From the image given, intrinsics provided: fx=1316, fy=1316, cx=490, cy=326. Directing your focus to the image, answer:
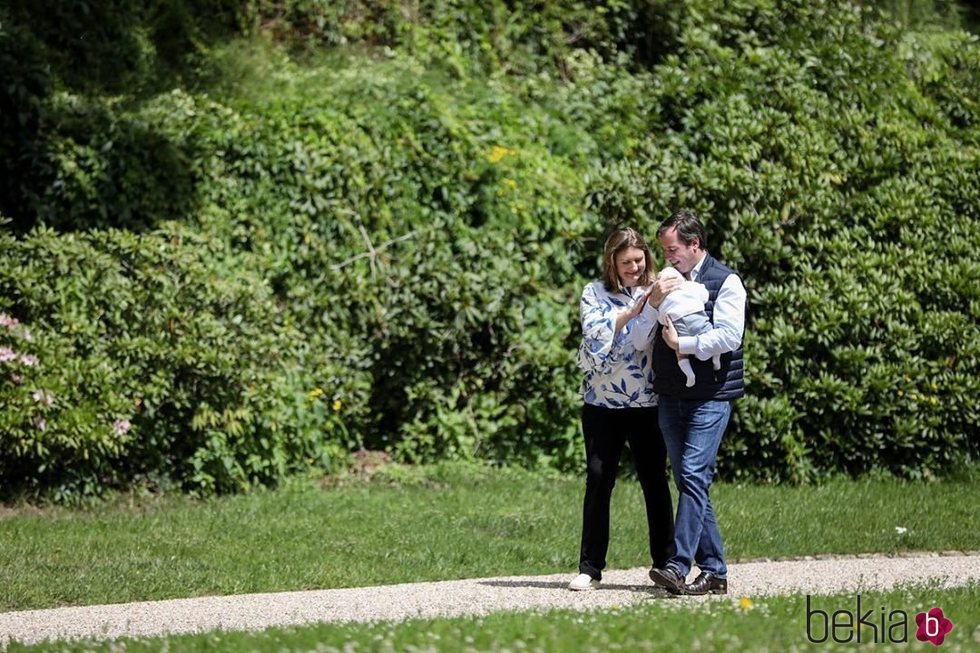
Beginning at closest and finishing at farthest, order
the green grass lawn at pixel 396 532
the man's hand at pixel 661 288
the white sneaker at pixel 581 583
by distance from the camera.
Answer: the man's hand at pixel 661 288 → the white sneaker at pixel 581 583 → the green grass lawn at pixel 396 532

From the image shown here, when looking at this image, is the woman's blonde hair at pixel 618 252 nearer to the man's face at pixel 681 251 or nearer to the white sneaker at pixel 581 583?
the man's face at pixel 681 251

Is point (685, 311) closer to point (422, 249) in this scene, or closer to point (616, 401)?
point (616, 401)

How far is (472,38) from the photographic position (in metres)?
14.6

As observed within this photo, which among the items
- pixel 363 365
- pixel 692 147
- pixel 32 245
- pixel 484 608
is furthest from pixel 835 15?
pixel 484 608

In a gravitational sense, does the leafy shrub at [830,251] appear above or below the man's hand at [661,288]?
below

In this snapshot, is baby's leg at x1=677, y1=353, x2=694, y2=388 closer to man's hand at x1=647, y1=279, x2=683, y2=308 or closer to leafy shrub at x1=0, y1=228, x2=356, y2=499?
man's hand at x1=647, y1=279, x2=683, y2=308

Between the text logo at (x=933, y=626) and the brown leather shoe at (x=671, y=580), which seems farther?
the brown leather shoe at (x=671, y=580)

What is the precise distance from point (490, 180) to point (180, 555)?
207 inches

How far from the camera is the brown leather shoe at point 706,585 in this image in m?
6.46

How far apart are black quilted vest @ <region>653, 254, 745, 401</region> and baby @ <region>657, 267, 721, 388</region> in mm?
43

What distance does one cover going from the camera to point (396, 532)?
863 centimetres

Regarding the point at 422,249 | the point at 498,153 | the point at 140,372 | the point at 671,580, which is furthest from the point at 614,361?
the point at 498,153

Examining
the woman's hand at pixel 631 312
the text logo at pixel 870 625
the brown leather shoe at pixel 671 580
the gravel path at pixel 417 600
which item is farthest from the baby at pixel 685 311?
the text logo at pixel 870 625

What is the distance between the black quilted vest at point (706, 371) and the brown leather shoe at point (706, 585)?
35.7 inches
